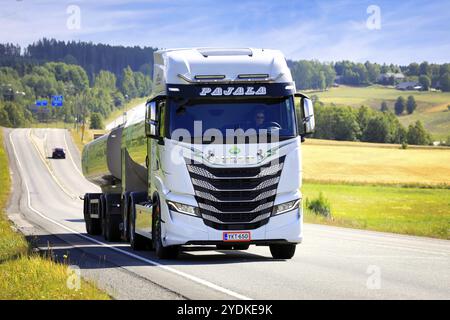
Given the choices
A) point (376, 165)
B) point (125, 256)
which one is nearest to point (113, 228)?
point (125, 256)

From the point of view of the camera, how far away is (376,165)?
11119cm

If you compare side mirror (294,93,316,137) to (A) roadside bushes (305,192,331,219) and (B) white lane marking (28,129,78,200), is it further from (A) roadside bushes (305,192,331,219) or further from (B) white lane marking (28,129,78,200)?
(B) white lane marking (28,129,78,200)

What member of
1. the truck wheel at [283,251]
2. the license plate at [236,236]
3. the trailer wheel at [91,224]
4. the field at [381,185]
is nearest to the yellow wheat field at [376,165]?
the field at [381,185]

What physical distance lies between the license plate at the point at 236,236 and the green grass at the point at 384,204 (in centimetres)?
2426

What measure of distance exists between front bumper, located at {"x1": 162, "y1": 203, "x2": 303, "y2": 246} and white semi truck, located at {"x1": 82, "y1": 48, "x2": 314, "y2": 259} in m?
0.02

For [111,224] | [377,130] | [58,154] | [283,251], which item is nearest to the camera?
[283,251]

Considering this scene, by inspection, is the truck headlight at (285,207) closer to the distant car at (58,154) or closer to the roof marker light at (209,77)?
the roof marker light at (209,77)

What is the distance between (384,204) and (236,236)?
5497cm

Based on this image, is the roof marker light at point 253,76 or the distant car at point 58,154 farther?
the distant car at point 58,154

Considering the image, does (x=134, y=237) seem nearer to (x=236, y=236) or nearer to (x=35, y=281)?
(x=236, y=236)

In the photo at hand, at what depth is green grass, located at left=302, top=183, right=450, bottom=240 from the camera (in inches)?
2126

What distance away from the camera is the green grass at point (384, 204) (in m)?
54.0
